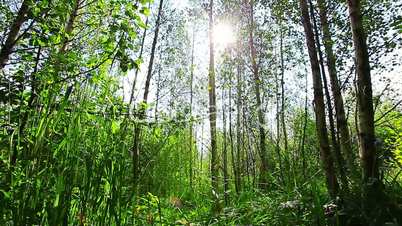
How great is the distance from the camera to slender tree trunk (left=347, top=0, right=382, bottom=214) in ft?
7.55

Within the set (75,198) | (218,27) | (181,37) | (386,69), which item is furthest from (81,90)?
(181,37)

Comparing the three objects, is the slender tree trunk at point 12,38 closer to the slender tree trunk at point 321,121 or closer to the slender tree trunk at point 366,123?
the slender tree trunk at point 321,121

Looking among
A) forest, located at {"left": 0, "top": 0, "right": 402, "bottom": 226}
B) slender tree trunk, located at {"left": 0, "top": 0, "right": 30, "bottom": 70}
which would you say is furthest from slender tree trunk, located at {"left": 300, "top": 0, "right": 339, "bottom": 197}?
slender tree trunk, located at {"left": 0, "top": 0, "right": 30, "bottom": 70}

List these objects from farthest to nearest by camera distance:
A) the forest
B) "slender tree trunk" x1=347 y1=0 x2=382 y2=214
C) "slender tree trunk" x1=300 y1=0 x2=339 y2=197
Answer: "slender tree trunk" x1=300 y1=0 x2=339 y2=197 → "slender tree trunk" x1=347 y1=0 x2=382 y2=214 → the forest

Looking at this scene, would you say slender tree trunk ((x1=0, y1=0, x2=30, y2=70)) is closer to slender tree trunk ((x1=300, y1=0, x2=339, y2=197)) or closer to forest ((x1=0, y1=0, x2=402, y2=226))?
forest ((x1=0, y1=0, x2=402, y2=226))

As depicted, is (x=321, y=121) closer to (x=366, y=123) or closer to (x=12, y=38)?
(x=366, y=123)

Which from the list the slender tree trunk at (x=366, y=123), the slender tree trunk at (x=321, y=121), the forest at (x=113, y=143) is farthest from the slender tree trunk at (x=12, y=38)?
the slender tree trunk at (x=366, y=123)

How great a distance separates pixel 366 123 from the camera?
8.43 feet

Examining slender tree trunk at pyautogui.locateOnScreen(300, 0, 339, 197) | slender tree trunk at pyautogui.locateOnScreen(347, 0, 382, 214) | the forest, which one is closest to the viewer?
the forest

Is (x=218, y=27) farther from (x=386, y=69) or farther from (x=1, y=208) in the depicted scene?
(x=1, y=208)

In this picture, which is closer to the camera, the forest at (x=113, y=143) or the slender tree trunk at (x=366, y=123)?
the forest at (x=113, y=143)

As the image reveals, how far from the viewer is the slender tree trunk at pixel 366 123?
2303 millimetres

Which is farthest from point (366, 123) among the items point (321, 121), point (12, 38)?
point (12, 38)

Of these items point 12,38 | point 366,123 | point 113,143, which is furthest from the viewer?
point 12,38
